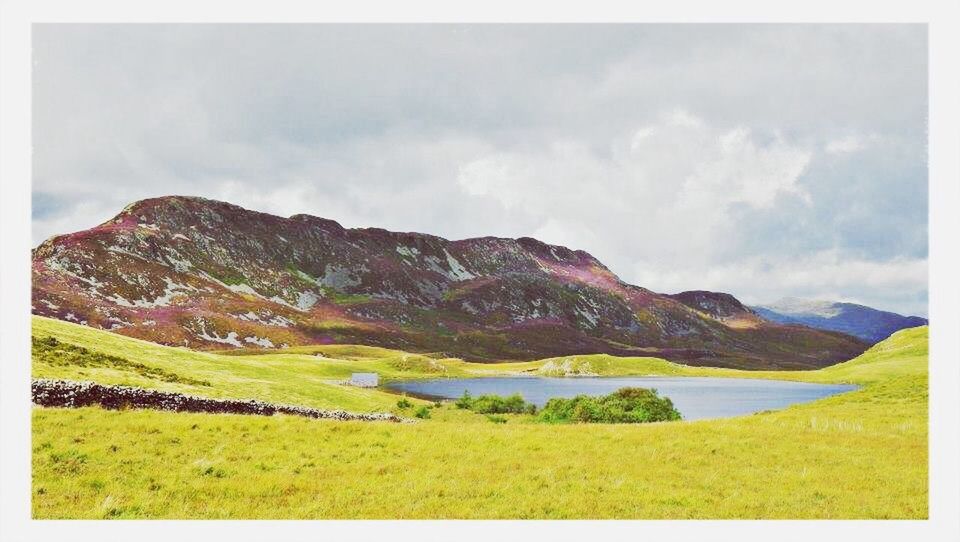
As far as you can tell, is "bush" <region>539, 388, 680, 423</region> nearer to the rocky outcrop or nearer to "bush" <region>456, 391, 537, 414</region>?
→ "bush" <region>456, 391, 537, 414</region>

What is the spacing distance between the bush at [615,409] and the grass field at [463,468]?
1125 cm

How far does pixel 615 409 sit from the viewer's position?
39.0m

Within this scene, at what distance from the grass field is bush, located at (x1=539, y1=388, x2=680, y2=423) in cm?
1125

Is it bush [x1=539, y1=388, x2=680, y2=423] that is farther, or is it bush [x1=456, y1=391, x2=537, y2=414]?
bush [x1=456, y1=391, x2=537, y2=414]

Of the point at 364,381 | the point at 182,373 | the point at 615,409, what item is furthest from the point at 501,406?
the point at 364,381

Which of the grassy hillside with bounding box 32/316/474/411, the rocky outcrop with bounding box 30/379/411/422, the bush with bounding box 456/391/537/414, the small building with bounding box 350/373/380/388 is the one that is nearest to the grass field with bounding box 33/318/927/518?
the grassy hillside with bounding box 32/316/474/411

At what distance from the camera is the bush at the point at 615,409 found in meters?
38.5

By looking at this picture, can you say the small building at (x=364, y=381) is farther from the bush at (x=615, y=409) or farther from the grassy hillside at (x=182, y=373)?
the bush at (x=615, y=409)

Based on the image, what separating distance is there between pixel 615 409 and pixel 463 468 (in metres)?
24.2

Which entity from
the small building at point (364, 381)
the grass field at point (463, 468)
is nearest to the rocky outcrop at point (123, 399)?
the grass field at point (463, 468)

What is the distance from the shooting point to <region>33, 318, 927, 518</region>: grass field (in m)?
13.9
